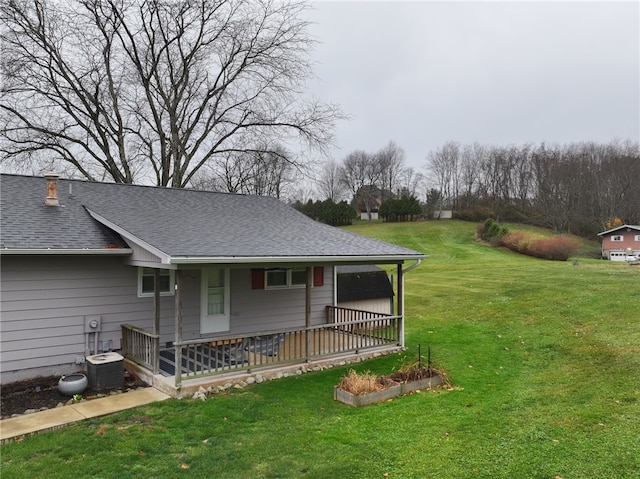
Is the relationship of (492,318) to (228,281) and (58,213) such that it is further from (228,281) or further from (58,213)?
(58,213)

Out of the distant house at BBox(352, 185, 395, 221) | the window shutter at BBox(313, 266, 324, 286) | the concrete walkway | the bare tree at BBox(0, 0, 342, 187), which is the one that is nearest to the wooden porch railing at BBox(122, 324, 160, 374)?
the concrete walkway

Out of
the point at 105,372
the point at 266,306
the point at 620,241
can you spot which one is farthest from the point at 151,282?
the point at 620,241

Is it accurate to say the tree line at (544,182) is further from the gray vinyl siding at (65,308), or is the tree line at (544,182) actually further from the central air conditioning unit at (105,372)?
the central air conditioning unit at (105,372)

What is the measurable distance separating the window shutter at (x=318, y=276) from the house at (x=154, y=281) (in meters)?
0.36

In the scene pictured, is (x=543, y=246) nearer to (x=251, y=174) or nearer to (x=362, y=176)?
(x=251, y=174)

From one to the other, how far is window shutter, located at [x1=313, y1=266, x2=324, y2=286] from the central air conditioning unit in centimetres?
528

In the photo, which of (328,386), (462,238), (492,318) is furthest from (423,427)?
(462,238)

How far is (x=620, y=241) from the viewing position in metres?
40.6

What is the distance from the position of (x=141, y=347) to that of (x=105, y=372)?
78 cm

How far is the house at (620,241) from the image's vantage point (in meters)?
38.4

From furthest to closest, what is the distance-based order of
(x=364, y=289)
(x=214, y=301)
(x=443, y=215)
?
1. (x=443, y=215)
2. (x=364, y=289)
3. (x=214, y=301)

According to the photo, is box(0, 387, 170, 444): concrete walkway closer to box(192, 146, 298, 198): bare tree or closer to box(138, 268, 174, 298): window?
box(138, 268, 174, 298): window

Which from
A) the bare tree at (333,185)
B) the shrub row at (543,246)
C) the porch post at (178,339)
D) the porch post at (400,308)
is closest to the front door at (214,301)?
the porch post at (178,339)

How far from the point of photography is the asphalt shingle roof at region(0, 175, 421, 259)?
7.99m
